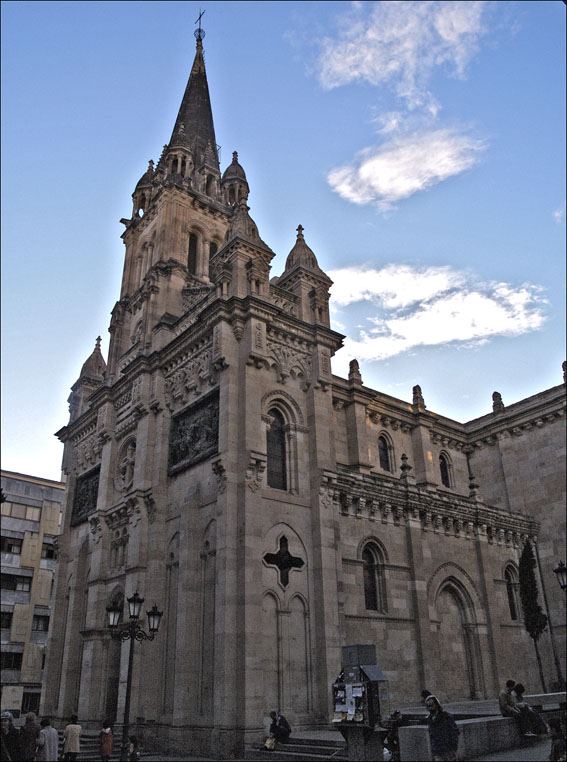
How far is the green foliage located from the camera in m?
31.5

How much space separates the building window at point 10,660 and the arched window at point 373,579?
111 feet

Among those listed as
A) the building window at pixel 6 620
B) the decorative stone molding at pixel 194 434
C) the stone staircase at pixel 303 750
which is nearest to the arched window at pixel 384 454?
the decorative stone molding at pixel 194 434

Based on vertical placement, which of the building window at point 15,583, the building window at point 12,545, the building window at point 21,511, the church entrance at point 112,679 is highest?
the building window at point 21,511

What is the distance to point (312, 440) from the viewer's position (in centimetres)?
2570

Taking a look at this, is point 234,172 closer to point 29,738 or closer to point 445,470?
point 445,470

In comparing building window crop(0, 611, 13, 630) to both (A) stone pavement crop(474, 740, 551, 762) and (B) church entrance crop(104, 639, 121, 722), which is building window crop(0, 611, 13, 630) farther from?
(A) stone pavement crop(474, 740, 551, 762)

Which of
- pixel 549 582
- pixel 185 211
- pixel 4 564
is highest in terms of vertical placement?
pixel 185 211

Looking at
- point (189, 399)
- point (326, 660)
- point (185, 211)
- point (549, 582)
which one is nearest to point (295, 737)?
point (326, 660)

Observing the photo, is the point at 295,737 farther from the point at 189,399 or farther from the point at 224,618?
the point at 189,399

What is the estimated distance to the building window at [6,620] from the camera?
48.0 m

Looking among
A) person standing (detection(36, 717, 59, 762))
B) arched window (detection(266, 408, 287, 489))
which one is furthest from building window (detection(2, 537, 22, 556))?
person standing (detection(36, 717, 59, 762))

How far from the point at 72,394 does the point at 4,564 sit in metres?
18.5

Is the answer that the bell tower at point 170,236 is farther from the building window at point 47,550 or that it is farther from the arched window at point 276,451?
the building window at point 47,550

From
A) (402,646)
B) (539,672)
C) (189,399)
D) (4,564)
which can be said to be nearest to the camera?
(402,646)
